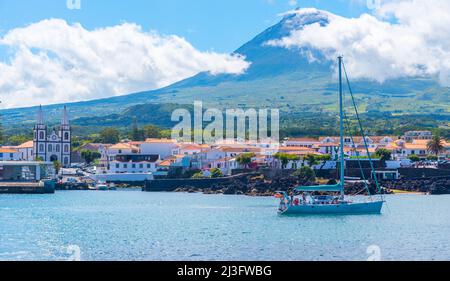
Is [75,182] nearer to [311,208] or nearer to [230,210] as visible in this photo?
[230,210]

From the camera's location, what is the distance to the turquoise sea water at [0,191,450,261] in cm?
1916

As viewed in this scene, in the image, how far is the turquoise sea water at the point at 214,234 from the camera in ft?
62.8

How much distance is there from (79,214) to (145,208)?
5.20 m

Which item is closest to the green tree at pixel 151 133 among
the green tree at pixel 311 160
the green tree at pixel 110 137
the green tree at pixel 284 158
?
the green tree at pixel 110 137

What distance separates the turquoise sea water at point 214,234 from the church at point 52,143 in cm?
4259

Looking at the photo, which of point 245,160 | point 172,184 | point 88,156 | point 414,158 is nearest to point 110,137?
point 88,156

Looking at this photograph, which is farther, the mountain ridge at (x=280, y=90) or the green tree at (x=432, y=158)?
the mountain ridge at (x=280, y=90)

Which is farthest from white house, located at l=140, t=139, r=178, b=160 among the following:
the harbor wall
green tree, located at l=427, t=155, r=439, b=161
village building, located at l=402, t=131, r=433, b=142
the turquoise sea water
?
the turquoise sea water

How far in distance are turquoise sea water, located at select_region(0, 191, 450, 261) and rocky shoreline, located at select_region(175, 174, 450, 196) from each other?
48.2 feet

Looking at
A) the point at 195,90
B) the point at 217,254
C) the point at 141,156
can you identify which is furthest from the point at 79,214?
the point at 195,90

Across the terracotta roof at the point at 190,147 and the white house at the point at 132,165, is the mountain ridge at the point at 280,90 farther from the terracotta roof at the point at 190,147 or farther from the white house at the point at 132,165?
the white house at the point at 132,165

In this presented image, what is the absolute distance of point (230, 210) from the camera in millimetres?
36844

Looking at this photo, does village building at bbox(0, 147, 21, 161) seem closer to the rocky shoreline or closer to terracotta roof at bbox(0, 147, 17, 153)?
terracotta roof at bbox(0, 147, 17, 153)

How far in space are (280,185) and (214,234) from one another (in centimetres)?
3007
